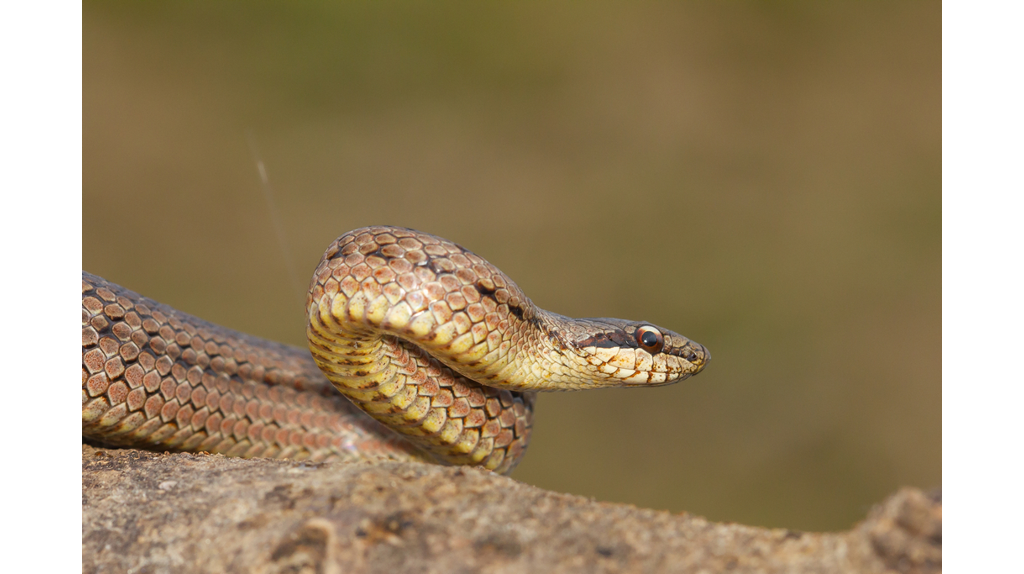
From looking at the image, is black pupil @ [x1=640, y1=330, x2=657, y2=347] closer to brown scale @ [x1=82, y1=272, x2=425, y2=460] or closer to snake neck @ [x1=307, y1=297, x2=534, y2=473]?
snake neck @ [x1=307, y1=297, x2=534, y2=473]

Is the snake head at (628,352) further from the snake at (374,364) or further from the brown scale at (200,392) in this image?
the brown scale at (200,392)

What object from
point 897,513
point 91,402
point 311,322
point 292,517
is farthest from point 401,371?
point 897,513

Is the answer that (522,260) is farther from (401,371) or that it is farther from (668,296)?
(401,371)

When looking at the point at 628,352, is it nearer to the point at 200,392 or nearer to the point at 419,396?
the point at 419,396

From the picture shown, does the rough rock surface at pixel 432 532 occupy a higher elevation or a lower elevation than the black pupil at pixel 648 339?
lower

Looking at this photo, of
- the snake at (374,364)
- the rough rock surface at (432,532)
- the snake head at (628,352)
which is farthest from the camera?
the snake head at (628,352)

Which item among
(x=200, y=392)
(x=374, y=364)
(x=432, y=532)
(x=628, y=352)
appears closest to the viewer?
(x=432, y=532)

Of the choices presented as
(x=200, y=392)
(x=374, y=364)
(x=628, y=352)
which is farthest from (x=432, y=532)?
(x=200, y=392)

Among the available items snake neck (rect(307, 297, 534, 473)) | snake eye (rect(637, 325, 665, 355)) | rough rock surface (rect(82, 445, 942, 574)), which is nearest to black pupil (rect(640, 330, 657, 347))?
snake eye (rect(637, 325, 665, 355))

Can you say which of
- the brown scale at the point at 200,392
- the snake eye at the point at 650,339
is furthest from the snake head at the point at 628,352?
the brown scale at the point at 200,392
